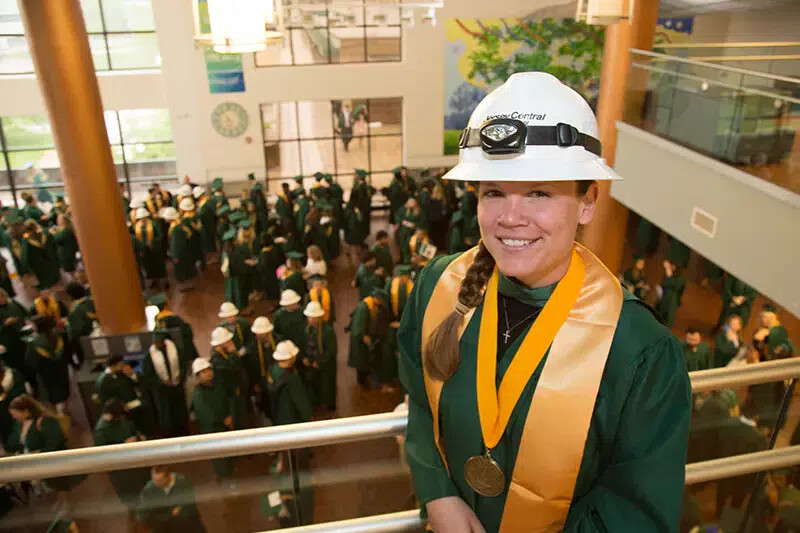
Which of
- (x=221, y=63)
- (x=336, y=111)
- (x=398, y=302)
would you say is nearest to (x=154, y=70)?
(x=221, y=63)

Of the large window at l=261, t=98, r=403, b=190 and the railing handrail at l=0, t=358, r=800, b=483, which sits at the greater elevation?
the railing handrail at l=0, t=358, r=800, b=483

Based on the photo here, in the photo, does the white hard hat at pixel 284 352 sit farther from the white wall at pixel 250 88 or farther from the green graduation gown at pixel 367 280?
the white wall at pixel 250 88

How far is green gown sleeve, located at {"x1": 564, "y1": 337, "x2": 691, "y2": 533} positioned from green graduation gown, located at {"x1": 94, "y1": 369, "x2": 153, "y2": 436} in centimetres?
589

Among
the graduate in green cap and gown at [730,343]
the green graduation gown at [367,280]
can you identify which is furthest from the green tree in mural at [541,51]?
the graduate in green cap and gown at [730,343]

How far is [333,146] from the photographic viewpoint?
17.6 m

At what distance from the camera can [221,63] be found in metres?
15.2

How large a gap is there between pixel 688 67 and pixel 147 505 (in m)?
8.71

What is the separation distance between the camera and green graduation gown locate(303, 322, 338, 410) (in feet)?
24.5

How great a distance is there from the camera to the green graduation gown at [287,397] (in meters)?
6.25

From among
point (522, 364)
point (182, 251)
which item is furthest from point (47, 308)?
point (522, 364)

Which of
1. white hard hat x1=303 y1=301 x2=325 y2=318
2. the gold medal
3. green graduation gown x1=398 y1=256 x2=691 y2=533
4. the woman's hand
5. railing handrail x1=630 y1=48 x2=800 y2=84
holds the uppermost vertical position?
railing handrail x1=630 y1=48 x2=800 y2=84

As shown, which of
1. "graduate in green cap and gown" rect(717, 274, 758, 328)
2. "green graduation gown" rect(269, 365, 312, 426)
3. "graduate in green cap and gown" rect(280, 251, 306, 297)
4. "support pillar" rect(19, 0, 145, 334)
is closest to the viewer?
"green graduation gown" rect(269, 365, 312, 426)

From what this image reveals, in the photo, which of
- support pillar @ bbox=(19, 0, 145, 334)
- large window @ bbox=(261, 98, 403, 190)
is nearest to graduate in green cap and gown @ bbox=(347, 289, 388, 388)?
support pillar @ bbox=(19, 0, 145, 334)

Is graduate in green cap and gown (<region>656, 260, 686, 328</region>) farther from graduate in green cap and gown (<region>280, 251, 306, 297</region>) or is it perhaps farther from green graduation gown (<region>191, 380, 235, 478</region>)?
green graduation gown (<region>191, 380, 235, 478</region>)
